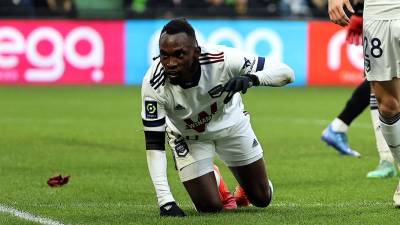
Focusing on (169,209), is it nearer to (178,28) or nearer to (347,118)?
(178,28)

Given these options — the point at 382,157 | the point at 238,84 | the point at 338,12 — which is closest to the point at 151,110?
the point at 238,84

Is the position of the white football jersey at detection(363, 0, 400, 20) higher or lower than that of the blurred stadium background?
higher

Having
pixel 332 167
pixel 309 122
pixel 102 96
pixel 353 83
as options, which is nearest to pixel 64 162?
pixel 332 167

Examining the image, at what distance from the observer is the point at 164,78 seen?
7102 millimetres

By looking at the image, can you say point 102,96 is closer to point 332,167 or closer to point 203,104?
point 332,167

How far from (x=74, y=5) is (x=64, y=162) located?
13.0 metres

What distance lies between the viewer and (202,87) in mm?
7230

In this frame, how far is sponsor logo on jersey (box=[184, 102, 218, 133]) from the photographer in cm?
741

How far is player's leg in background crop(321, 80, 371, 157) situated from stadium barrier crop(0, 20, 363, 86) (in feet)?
35.2

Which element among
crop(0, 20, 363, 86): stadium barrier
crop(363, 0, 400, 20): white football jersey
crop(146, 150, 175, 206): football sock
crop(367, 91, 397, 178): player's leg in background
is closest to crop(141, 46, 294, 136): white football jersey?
crop(146, 150, 175, 206): football sock

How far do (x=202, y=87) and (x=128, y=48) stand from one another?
613 inches

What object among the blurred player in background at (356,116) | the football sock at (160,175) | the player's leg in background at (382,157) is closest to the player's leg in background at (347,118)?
the blurred player in background at (356,116)

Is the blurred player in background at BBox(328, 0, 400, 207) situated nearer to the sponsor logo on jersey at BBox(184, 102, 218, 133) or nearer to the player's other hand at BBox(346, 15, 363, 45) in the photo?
the sponsor logo on jersey at BBox(184, 102, 218, 133)

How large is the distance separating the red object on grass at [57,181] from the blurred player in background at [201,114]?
1815 millimetres
